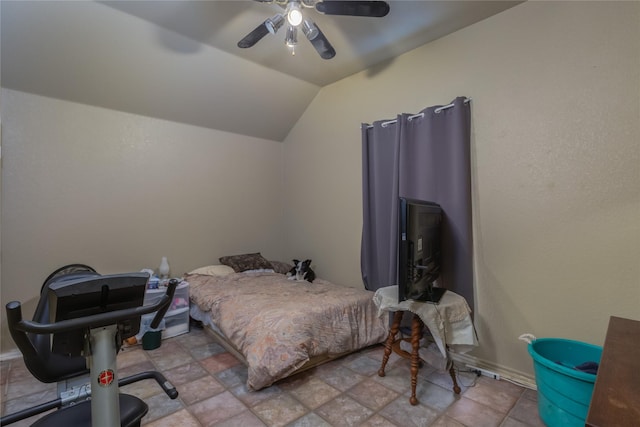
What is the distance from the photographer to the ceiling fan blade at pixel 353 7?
182 cm

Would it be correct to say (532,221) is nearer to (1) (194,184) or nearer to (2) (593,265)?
(2) (593,265)

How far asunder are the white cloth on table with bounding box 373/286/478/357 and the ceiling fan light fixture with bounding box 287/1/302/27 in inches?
71.9

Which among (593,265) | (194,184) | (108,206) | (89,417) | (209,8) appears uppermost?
(209,8)

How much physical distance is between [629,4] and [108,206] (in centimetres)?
416

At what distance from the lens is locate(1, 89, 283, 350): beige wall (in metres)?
2.63

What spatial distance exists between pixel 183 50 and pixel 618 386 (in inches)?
131

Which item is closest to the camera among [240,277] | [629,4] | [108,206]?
[629,4]

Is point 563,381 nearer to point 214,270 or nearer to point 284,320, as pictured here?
point 284,320

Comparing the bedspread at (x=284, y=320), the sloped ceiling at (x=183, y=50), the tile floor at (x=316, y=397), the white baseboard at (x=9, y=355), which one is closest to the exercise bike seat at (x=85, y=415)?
the tile floor at (x=316, y=397)

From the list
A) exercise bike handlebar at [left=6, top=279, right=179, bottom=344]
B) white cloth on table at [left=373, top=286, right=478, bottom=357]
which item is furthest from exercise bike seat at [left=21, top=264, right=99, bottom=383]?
white cloth on table at [left=373, top=286, right=478, bottom=357]

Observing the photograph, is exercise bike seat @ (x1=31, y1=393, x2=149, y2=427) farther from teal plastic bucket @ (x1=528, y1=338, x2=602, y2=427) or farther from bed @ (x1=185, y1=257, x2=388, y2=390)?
teal plastic bucket @ (x1=528, y1=338, x2=602, y2=427)

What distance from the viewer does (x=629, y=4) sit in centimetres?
181

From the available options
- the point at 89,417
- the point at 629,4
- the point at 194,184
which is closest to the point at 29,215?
the point at 194,184

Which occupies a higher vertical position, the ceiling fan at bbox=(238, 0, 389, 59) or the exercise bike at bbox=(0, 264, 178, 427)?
the ceiling fan at bbox=(238, 0, 389, 59)
